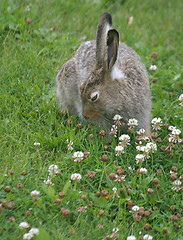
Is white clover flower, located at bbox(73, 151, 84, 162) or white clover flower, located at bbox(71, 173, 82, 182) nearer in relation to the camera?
white clover flower, located at bbox(71, 173, 82, 182)

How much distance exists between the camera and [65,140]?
4.76m

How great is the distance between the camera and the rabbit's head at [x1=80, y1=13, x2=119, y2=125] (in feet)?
15.2

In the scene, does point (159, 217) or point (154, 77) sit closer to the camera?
point (159, 217)

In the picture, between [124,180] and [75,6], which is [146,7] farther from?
[124,180]

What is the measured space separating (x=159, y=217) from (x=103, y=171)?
0.80 meters

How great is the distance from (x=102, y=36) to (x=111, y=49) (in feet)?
0.67

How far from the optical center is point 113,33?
455cm

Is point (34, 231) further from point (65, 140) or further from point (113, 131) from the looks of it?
point (113, 131)

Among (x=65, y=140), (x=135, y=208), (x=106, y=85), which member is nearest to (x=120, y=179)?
(x=135, y=208)

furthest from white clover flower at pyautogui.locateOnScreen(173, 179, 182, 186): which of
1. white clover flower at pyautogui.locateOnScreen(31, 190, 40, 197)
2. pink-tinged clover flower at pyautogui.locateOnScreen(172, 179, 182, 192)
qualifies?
white clover flower at pyautogui.locateOnScreen(31, 190, 40, 197)

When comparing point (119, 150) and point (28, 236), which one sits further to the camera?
point (119, 150)

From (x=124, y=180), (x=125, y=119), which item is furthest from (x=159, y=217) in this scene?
(x=125, y=119)

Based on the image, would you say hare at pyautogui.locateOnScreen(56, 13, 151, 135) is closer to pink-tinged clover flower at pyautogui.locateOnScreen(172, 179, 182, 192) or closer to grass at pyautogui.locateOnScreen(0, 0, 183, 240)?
grass at pyautogui.locateOnScreen(0, 0, 183, 240)

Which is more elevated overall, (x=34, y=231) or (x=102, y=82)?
(x=102, y=82)
